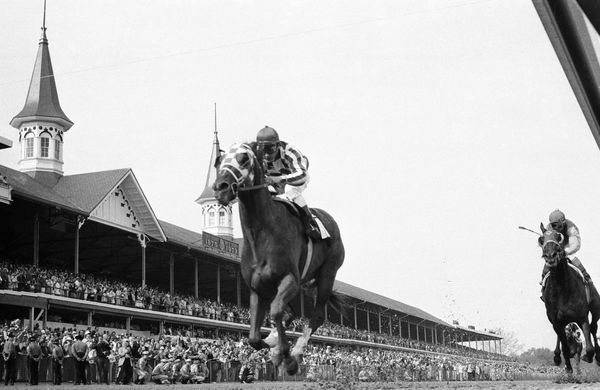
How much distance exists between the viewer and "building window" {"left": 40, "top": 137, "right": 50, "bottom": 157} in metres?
52.6

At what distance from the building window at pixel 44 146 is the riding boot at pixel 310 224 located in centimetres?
4622

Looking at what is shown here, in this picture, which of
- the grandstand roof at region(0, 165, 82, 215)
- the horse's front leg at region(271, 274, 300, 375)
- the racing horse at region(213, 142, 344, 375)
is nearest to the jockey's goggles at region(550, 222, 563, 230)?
the racing horse at region(213, 142, 344, 375)

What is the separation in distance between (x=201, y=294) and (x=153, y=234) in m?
22.6

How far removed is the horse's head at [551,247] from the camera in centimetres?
1255

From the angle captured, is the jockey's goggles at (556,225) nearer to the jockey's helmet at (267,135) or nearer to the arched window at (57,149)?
the jockey's helmet at (267,135)

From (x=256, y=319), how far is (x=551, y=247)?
6022mm

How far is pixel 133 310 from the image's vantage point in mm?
37375

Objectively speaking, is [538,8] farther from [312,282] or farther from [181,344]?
[181,344]

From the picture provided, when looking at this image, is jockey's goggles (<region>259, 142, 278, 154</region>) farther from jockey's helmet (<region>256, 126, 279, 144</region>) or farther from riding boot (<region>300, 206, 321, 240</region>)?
riding boot (<region>300, 206, 321, 240</region>)

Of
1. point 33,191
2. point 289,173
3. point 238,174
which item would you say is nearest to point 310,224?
point 289,173

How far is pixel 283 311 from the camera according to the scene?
26.5 ft

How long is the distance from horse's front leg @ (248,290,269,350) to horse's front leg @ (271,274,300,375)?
200mm

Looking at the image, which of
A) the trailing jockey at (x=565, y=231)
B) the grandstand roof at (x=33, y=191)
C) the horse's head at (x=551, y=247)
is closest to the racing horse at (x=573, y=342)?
the trailing jockey at (x=565, y=231)

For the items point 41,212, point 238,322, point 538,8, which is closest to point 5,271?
point 41,212
